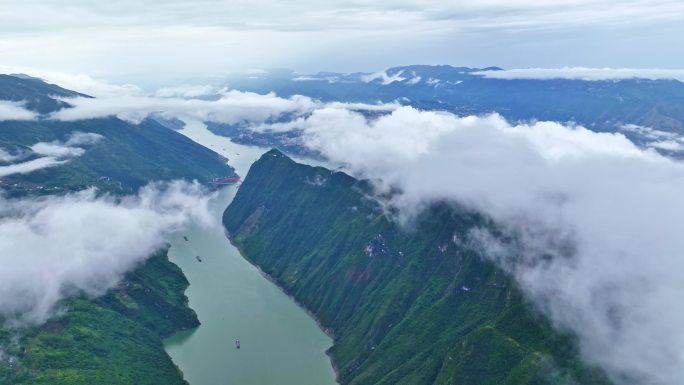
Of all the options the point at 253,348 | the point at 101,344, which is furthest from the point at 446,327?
the point at 101,344

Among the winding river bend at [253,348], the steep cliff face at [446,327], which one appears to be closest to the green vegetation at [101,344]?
the winding river bend at [253,348]

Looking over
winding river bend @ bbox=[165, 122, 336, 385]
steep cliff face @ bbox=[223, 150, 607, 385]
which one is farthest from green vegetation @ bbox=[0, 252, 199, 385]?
steep cliff face @ bbox=[223, 150, 607, 385]

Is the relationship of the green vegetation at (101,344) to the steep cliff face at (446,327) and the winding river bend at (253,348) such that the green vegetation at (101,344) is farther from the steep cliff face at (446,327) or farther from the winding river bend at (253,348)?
the steep cliff face at (446,327)

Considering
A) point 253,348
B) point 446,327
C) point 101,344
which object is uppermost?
point 446,327

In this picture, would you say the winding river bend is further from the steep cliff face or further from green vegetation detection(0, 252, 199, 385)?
the steep cliff face

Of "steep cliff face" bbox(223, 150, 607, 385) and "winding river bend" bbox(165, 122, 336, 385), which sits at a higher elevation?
"steep cliff face" bbox(223, 150, 607, 385)

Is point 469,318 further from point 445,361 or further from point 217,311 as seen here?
point 217,311

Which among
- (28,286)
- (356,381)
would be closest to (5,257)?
(28,286)

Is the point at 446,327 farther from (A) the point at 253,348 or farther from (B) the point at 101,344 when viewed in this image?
(B) the point at 101,344
